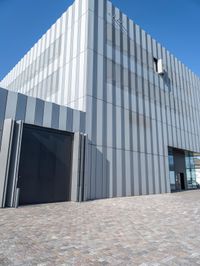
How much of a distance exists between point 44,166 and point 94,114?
222 inches

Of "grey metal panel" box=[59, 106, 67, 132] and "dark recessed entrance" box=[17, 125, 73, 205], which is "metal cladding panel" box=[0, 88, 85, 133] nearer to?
Result: "grey metal panel" box=[59, 106, 67, 132]

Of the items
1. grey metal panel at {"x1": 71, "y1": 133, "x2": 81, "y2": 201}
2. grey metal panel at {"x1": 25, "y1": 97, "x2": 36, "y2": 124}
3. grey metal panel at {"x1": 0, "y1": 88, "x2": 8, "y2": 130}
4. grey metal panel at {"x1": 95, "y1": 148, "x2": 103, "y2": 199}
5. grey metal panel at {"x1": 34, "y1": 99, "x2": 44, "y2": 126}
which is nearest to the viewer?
grey metal panel at {"x1": 0, "y1": 88, "x2": 8, "y2": 130}

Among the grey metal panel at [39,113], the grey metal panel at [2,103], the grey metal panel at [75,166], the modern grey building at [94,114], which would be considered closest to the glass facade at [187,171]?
the modern grey building at [94,114]

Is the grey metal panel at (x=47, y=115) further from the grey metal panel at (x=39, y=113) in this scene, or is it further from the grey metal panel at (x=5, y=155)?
the grey metal panel at (x=5, y=155)

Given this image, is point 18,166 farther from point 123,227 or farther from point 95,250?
point 95,250

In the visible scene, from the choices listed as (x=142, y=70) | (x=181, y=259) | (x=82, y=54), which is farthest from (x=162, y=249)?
(x=142, y=70)

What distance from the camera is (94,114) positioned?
1513cm

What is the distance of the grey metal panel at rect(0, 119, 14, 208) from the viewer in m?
9.73

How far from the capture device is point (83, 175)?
12961mm

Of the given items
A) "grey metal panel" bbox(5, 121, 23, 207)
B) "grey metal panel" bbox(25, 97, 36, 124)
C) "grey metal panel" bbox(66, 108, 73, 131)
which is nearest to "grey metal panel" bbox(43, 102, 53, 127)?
"grey metal panel" bbox(25, 97, 36, 124)

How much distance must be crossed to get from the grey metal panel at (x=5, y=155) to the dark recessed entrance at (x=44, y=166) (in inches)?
34.2

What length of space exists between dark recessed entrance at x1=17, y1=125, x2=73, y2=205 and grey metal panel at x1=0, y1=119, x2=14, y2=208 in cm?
87

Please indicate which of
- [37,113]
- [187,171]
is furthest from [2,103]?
[187,171]

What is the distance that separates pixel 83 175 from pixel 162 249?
9.07 m
